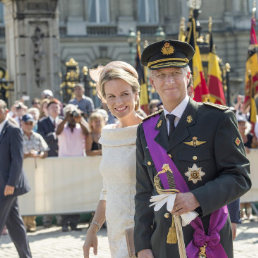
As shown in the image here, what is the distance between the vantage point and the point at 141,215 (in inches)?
162

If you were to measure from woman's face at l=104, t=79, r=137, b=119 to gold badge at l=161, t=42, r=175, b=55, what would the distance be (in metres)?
0.72

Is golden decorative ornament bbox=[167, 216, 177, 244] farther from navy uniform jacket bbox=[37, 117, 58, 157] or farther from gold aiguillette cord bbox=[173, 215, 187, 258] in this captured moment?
navy uniform jacket bbox=[37, 117, 58, 157]

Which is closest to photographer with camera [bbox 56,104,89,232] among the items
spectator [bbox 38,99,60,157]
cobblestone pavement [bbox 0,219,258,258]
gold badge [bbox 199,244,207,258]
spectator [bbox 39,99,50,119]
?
spectator [bbox 38,99,60,157]

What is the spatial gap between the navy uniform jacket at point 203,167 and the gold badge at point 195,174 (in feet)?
0.04

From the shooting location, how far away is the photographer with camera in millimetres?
12133

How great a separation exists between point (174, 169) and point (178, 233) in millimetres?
301

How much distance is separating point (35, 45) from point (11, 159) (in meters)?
10.3

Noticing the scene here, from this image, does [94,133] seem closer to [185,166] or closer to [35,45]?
[35,45]

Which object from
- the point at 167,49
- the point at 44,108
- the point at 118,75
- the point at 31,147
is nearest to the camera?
the point at 167,49

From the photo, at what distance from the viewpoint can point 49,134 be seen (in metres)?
12.9

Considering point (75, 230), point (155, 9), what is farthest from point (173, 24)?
point (75, 230)

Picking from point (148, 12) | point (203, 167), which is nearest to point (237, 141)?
point (203, 167)

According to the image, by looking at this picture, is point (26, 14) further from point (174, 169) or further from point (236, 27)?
point (236, 27)

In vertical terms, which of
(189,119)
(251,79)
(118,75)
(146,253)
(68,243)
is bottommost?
(68,243)
